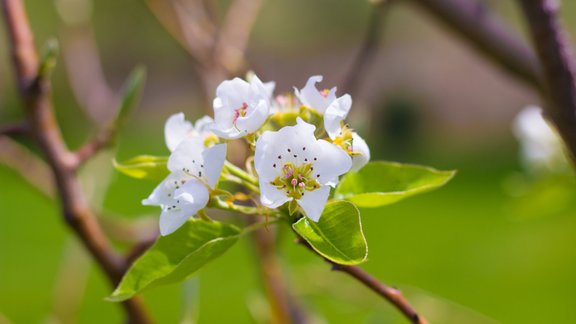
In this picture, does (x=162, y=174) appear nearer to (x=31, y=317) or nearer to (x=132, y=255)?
(x=132, y=255)

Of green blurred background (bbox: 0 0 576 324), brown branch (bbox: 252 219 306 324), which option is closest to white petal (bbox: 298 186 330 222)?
green blurred background (bbox: 0 0 576 324)

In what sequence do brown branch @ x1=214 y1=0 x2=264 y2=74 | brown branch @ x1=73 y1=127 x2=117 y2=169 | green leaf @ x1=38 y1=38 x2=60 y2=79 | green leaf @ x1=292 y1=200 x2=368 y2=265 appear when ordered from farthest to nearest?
brown branch @ x1=214 y1=0 x2=264 y2=74 → brown branch @ x1=73 y1=127 x2=117 y2=169 → green leaf @ x1=38 y1=38 x2=60 y2=79 → green leaf @ x1=292 y1=200 x2=368 y2=265

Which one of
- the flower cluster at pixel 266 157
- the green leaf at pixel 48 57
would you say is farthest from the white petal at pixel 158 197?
the green leaf at pixel 48 57

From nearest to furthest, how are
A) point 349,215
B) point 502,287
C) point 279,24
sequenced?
point 349,215 → point 502,287 → point 279,24

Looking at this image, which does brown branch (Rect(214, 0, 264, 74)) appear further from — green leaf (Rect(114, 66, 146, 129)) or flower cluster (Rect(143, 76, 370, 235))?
flower cluster (Rect(143, 76, 370, 235))

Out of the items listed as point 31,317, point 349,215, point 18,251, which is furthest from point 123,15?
point 349,215
